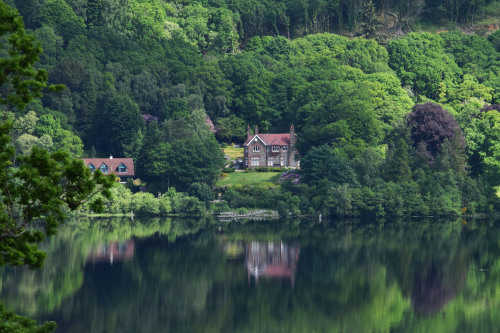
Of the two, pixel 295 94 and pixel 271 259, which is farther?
pixel 295 94

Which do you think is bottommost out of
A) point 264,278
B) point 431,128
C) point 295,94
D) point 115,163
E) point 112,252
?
point 264,278

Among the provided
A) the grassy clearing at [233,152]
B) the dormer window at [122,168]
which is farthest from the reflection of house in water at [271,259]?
the grassy clearing at [233,152]

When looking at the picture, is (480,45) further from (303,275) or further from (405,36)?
(303,275)

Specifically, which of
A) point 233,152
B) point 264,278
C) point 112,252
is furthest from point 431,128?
point 264,278

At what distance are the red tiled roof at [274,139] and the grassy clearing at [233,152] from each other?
294cm

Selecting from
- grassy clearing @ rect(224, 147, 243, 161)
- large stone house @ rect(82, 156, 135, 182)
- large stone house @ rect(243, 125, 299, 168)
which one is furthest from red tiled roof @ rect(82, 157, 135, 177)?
large stone house @ rect(243, 125, 299, 168)

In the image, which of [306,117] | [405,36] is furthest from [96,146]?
[405,36]

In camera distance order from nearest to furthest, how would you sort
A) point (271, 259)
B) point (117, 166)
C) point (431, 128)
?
point (271, 259)
point (431, 128)
point (117, 166)

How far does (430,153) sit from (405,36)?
41.7 meters

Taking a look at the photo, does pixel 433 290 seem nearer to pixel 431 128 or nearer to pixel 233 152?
pixel 431 128

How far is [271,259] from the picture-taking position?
67500mm

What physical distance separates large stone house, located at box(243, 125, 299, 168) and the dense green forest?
3.61 meters

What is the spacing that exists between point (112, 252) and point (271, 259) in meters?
10.9

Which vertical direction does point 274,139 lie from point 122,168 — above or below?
above
